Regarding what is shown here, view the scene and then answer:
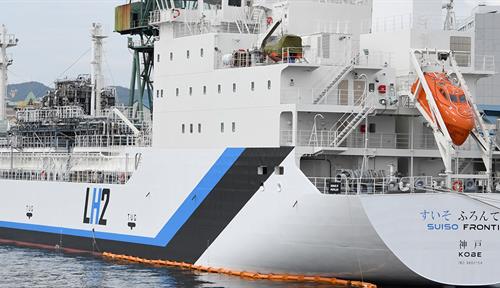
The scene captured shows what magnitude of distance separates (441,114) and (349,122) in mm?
2251

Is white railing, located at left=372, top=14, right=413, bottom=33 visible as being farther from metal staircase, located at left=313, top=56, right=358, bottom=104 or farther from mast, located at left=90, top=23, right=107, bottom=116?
mast, located at left=90, top=23, right=107, bottom=116

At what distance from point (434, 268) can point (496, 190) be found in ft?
7.70

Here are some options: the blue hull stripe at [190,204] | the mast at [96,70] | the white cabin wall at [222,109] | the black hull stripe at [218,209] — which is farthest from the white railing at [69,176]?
A: the mast at [96,70]

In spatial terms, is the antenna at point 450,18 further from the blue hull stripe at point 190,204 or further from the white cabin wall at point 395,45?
the blue hull stripe at point 190,204

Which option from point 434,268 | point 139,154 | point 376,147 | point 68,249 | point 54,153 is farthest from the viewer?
point 54,153

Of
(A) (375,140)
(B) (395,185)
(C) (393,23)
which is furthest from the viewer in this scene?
(C) (393,23)

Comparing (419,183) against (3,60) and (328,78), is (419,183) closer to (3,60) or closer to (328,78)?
(328,78)

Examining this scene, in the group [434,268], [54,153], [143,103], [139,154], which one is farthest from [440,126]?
[54,153]

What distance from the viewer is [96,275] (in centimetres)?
2656

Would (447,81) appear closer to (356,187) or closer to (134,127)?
(356,187)

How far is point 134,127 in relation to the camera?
31.8 metres

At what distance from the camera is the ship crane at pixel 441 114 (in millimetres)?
23719

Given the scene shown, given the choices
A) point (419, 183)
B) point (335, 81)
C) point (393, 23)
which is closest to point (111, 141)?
point (335, 81)

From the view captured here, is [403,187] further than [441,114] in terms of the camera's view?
No
